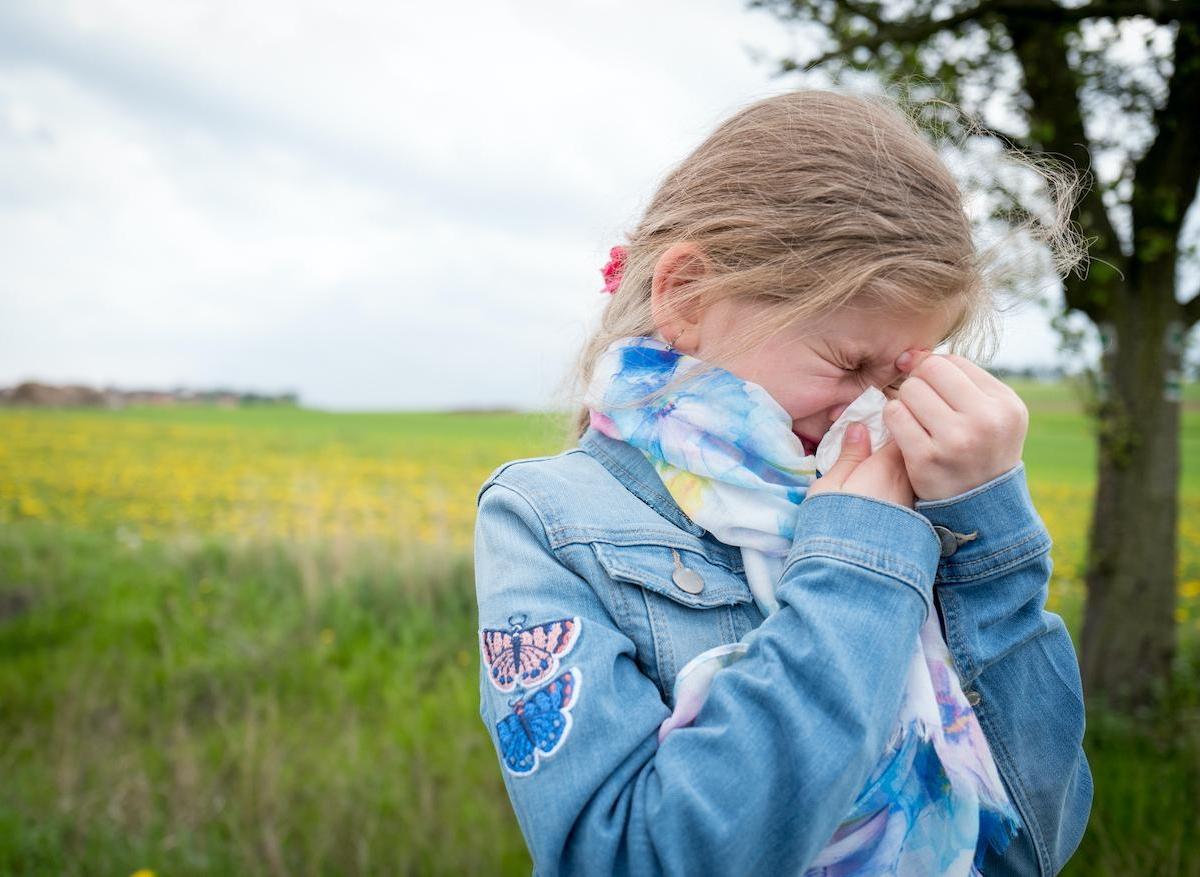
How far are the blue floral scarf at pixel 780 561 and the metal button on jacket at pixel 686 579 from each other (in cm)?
6

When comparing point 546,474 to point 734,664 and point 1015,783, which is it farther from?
point 1015,783

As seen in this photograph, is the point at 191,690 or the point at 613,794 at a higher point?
the point at 613,794

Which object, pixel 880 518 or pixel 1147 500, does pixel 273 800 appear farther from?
pixel 1147 500

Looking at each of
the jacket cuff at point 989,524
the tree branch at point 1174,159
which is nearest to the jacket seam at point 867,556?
the jacket cuff at point 989,524

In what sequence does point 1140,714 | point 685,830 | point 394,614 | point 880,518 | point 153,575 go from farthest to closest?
point 153,575 < point 394,614 < point 1140,714 < point 880,518 < point 685,830

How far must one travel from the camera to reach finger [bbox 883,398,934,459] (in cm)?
110

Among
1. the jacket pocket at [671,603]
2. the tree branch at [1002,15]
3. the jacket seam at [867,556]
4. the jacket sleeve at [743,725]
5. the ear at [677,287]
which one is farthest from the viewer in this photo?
the tree branch at [1002,15]

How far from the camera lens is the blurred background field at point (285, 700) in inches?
109

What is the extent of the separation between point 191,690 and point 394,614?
4.04 ft

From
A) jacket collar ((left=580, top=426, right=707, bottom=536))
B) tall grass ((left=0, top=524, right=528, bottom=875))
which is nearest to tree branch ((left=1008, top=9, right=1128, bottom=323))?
jacket collar ((left=580, top=426, right=707, bottom=536))

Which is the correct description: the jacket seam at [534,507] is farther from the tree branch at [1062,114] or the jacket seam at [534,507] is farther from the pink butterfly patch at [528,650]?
the tree branch at [1062,114]

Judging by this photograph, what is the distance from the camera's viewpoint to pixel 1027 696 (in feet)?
3.87

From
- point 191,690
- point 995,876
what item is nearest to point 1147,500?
point 995,876

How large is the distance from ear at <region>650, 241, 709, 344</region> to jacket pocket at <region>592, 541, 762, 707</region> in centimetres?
31
